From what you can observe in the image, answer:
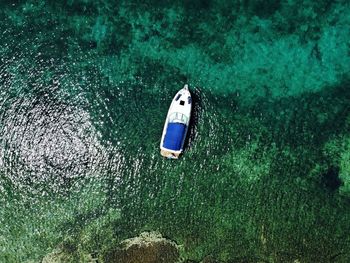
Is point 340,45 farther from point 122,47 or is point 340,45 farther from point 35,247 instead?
point 35,247

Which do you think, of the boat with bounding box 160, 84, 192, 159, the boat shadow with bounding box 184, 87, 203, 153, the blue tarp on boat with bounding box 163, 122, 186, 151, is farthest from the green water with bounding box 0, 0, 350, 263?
the blue tarp on boat with bounding box 163, 122, 186, 151

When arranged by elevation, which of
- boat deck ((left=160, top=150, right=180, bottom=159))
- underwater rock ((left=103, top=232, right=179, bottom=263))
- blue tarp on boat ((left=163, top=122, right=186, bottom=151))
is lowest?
underwater rock ((left=103, top=232, right=179, bottom=263))

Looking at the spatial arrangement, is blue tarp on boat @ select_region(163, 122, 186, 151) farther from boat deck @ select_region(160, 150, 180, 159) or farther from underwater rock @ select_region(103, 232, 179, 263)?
underwater rock @ select_region(103, 232, 179, 263)

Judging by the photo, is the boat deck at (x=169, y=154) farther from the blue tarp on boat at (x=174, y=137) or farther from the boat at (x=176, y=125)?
the blue tarp on boat at (x=174, y=137)

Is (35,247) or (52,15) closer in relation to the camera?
(35,247)

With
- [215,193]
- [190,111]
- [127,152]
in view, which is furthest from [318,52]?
[127,152]

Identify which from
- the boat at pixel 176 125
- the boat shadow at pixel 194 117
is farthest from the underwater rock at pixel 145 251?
the boat shadow at pixel 194 117

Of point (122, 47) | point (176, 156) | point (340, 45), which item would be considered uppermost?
point (340, 45)
